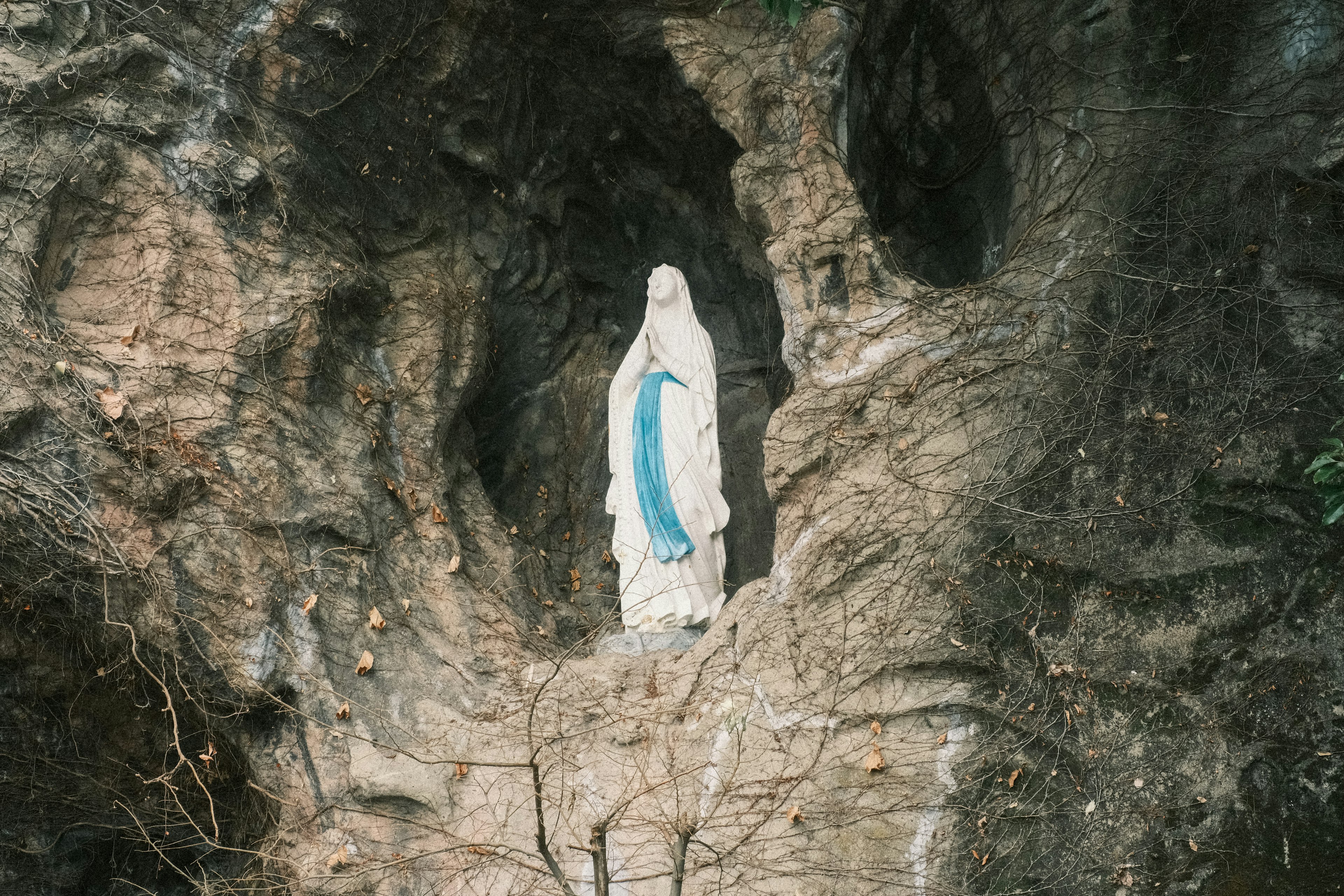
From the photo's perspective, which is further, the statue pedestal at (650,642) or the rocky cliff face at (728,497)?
the statue pedestal at (650,642)

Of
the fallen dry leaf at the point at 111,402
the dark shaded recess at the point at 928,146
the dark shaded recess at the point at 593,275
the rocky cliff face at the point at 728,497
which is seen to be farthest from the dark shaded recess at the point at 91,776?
the dark shaded recess at the point at 928,146

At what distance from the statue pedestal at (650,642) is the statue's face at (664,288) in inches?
76.2

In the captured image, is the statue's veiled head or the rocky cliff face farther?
the statue's veiled head

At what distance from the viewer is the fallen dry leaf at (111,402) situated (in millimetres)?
6402

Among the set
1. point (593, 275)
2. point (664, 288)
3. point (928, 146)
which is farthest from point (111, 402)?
point (928, 146)

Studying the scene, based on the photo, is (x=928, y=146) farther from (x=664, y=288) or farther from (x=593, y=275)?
(x=593, y=275)

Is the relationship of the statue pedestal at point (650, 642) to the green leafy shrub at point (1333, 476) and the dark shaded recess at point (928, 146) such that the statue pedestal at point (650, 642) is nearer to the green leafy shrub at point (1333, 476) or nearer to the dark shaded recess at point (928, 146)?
the dark shaded recess at point (928, 146)

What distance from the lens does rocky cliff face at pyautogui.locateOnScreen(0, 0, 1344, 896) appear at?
18.7 ft

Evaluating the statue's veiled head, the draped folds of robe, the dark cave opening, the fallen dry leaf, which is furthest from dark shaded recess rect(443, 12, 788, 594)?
the fallen dry leaf

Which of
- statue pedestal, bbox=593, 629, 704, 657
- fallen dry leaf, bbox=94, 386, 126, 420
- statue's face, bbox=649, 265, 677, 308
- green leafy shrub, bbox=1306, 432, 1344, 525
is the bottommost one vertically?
statue pedestal, bbox=593, 629, 704, 657

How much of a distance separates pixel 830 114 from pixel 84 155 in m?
3.99

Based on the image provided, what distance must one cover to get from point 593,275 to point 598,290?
0.12m

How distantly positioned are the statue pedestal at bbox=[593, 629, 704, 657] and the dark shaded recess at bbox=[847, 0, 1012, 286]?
8.56 ft

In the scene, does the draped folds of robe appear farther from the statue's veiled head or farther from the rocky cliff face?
the rocky cliff face
